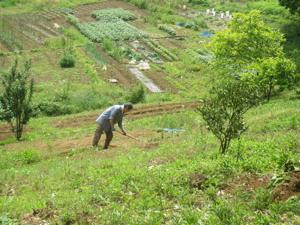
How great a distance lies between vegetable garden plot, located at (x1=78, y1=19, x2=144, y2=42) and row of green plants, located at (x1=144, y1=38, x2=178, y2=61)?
1.42m

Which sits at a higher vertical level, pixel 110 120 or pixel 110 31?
pixel 110 120

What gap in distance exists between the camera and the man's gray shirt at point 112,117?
1395 centimetres

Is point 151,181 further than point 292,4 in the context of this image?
No

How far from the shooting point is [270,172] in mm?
9203

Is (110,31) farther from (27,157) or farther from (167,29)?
(27,157)

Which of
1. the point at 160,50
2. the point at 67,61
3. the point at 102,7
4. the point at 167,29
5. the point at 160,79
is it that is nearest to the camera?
the point at 160,79

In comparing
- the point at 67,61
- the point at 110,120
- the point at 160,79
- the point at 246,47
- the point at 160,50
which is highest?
the point at 110,120

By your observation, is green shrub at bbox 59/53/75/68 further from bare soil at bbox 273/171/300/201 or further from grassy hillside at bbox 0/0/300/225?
bare soil at bbox 273/171/300/201

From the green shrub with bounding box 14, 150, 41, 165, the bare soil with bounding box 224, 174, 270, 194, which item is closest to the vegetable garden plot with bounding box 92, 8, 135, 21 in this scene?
the green shrub with bounding box 14, 150, 41, 165

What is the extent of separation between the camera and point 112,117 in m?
14.0

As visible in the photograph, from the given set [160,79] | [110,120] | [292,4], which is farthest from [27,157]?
[292,4]

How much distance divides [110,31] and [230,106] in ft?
102

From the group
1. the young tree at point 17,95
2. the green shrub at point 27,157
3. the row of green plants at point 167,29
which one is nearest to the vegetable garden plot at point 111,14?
the row of green plants at point 167,29

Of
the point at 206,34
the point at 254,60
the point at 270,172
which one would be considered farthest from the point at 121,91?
the point at 270,172
